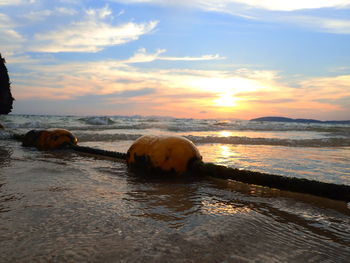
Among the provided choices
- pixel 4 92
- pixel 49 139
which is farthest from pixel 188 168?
pixel 4 92

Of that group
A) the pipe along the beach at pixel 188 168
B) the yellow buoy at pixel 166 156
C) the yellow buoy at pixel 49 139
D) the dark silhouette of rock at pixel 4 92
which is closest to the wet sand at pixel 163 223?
the pipe along the beach at pixel 188 168

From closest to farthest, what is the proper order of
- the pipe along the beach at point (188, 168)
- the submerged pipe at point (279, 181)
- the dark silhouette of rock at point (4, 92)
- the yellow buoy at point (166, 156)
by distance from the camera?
the submerged pipe at point (279, 181)
the pipe along the beach at point (188, 168)
the yellow buoy at point (166, 156)
the dark silhouette of rock at point (4, 92)

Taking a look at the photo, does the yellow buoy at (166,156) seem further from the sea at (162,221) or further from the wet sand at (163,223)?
the wet sand at (163,223)

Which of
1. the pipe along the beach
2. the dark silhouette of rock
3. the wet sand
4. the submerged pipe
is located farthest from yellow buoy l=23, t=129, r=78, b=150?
the dark silhouette of rock

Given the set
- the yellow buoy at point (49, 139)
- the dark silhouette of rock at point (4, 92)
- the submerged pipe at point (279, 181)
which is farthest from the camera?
the dark silhouette of rock at point (4, 92)

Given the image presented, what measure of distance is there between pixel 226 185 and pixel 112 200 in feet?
5.07

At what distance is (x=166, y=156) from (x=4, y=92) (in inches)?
1105

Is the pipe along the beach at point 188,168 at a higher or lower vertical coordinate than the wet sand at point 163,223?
higher

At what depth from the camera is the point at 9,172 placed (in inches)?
151

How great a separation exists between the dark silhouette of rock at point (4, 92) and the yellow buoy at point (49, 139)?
22.6m

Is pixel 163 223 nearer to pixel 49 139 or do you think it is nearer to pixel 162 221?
pixel 162 221

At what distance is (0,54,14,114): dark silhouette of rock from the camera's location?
2554 centimetres

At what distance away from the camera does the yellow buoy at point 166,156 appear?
391cm

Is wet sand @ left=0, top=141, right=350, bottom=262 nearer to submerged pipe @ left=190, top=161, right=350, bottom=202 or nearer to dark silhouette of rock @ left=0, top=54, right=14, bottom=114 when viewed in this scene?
submerged pipe @ left=190, top=161, right=350, bottom=202
